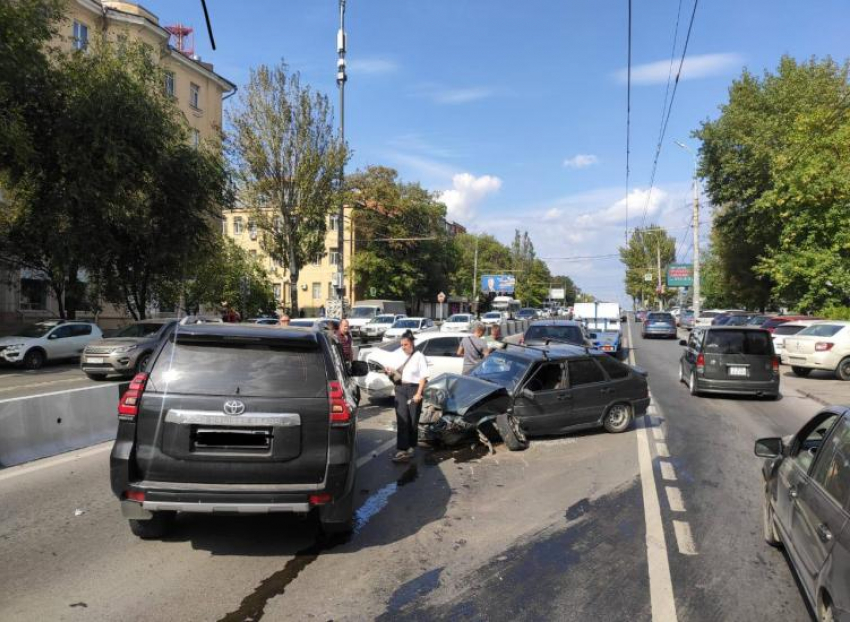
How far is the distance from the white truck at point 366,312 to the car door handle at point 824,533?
1289 inches

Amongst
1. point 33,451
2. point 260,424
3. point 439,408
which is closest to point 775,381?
point 439,408

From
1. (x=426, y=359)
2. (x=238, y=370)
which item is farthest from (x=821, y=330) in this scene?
(x=238, y=370)

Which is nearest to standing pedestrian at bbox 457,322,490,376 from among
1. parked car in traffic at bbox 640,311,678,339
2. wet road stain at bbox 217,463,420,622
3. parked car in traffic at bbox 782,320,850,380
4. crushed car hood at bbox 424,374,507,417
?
crushed car hood at bbox 424,374,507,417

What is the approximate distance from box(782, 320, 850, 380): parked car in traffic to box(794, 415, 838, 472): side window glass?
15.6 metres

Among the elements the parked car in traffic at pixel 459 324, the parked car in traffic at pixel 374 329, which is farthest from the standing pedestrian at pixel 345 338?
the parked car in traffic at pixel 374 329

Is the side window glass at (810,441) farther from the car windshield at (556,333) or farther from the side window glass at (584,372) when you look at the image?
the car windshield at (556,333)

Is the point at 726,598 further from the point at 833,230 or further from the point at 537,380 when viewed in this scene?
the point at 833,230

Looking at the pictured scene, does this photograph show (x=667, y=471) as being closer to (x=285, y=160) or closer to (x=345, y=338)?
(x=345, y=338)

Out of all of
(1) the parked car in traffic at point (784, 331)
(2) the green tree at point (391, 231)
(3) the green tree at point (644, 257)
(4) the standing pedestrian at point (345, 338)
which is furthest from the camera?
(3) the green tree at point (644, 257)

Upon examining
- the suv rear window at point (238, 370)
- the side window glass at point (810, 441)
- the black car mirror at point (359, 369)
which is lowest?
the side window glass at point (810, 441)

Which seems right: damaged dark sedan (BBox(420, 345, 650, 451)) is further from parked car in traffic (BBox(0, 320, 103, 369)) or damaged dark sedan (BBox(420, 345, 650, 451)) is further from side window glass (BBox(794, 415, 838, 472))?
parked car in traffic (BBox(0, 320, 103, 369))

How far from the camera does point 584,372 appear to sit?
31.8 feet

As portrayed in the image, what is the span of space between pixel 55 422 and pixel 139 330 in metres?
9.67

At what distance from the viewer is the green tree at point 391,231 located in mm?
58594
